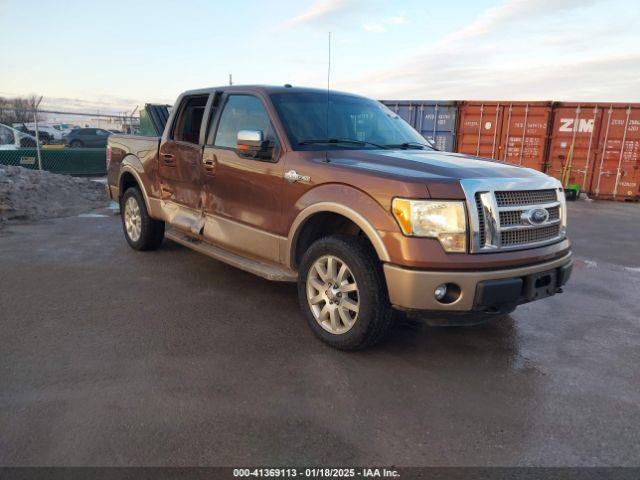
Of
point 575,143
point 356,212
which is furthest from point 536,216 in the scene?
point 575,143

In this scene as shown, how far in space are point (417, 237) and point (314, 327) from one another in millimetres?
1136

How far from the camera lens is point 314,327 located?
368cm

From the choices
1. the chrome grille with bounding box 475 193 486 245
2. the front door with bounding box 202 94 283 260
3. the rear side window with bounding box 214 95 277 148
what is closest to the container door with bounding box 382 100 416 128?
the rear side window with bounding box 214 95 277 148

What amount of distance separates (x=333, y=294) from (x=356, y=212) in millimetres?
641

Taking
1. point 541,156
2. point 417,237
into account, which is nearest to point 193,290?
point 417,237

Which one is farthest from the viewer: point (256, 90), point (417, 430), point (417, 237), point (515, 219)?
point (256, 90)

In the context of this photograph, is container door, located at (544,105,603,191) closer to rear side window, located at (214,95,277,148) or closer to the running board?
rear side window, located at (214,95,277,148)

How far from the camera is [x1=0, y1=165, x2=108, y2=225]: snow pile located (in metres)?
8.66

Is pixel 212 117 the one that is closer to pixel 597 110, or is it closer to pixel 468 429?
pixel 468 429

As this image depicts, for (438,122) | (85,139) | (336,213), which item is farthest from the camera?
(85,139)

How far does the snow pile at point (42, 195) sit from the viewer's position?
28.4 feet

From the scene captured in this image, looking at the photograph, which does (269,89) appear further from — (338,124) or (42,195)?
(42,195)

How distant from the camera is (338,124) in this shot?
4.34m

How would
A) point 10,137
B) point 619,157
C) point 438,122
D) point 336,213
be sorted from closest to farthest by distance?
point 336,213
point 619,157
point 438,122
point 10,137
